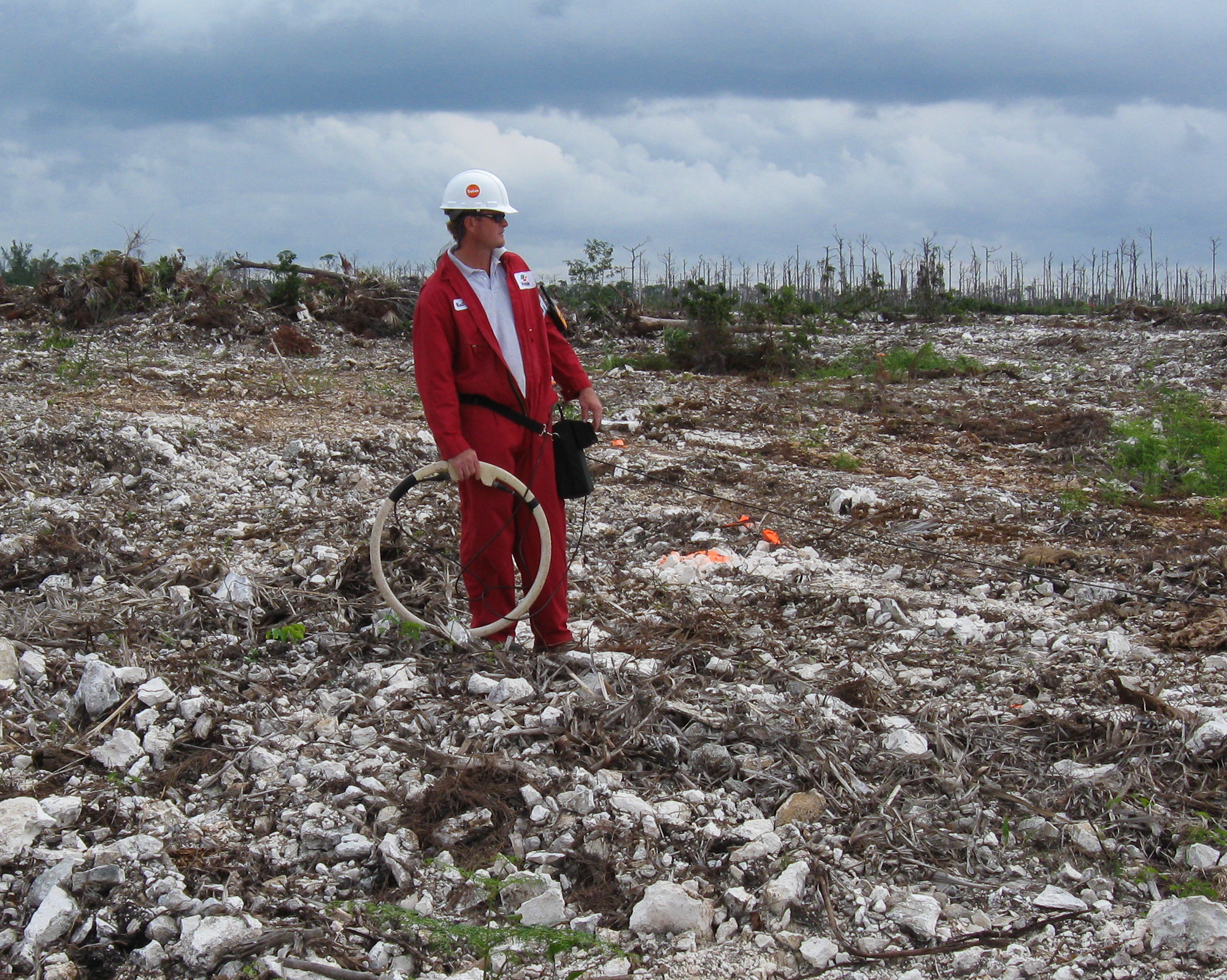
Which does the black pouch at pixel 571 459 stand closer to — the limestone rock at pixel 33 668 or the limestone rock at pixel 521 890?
the limestone rock at pixel 521 890

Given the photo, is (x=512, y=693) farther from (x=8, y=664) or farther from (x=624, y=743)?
(x=8, y=664)

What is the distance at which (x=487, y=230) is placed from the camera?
11.6 ft

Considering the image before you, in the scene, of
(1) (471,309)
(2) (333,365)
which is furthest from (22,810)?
(2) (333,365)

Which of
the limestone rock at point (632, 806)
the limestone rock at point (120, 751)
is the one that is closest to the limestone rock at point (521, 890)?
the limestone rock at point (632, 806)

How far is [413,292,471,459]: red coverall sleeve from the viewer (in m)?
3.57

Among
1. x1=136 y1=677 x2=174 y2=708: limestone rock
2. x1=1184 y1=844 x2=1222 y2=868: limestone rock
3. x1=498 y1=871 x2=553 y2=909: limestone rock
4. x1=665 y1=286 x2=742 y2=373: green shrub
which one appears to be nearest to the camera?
x1=498 y1=871 x2=553 y2=909: limestone rock

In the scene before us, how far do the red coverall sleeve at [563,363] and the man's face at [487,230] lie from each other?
1.18 feet

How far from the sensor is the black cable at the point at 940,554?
15.4 feet

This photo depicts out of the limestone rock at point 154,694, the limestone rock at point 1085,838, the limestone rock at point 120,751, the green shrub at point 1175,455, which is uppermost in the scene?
the green shrub at point 1175,455

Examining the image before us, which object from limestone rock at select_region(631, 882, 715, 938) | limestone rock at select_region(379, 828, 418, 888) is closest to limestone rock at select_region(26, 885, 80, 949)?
limestone rock at select_region(379, 828, 418, 888)

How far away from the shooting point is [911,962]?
2.34 meters

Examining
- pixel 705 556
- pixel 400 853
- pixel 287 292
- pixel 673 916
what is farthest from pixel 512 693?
pixel 287 292

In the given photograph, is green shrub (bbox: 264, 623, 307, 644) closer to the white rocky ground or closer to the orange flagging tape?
the white rocky ground

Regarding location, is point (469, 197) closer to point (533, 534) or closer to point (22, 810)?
point (533, 534)
